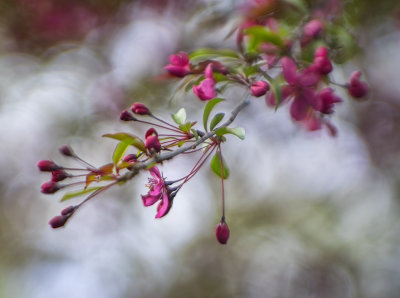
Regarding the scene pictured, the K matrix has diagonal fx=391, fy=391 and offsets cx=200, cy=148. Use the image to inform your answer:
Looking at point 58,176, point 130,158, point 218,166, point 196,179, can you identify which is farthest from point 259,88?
point 196,179

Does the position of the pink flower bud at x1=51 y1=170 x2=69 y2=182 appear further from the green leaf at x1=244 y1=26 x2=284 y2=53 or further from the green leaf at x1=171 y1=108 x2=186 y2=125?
the green leaf at x1=244 y1=26 x2=284 y2=53

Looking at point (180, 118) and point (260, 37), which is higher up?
point (260, 37)

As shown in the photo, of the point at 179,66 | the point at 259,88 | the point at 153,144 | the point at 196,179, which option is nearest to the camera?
the point at 153,144

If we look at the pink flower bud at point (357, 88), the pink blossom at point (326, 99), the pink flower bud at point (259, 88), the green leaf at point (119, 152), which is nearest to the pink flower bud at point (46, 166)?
the green leaf at point (119, 152)

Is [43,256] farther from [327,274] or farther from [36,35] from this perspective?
[327,274]

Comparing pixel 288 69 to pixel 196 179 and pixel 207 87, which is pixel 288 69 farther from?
pixel 196 179

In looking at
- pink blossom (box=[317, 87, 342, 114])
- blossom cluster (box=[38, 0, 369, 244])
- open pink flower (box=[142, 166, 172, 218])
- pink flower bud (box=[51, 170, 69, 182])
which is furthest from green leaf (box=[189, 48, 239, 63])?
pink flower bud (box=[51, 170, 69, 182])

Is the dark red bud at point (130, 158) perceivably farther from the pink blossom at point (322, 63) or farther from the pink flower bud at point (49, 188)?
the pink blossom at point (322, 63)
